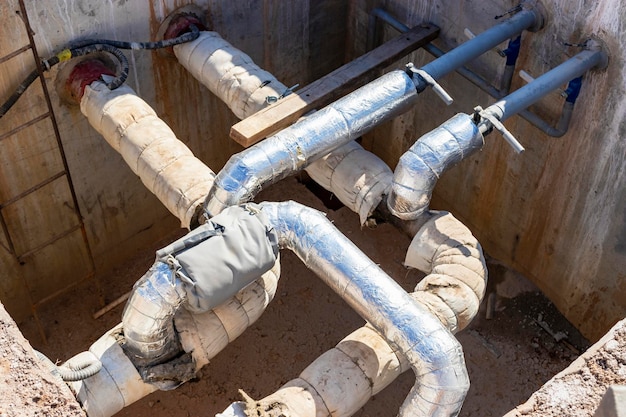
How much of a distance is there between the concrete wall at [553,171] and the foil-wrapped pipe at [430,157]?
1.84 metres

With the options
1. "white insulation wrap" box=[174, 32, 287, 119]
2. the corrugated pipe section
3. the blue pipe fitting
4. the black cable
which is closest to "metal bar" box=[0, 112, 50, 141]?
the black cable

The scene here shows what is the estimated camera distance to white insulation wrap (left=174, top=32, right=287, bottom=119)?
919 cm

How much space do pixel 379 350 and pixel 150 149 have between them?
3394mm

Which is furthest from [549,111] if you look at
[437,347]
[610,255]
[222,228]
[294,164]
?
[222,228]

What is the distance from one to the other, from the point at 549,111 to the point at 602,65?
1.01m

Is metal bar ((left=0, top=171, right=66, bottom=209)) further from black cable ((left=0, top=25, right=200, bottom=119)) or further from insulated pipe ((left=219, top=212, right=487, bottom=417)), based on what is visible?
insulated pipe ((left=219, top=212, right=487, bottom=417))

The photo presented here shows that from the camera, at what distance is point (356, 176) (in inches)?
343

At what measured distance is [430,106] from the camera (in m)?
11.2

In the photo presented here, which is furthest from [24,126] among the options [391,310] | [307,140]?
[391,310]

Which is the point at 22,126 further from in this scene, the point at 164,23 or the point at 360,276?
the point at 360,276

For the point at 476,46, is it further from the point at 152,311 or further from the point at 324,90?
the point at 152,311

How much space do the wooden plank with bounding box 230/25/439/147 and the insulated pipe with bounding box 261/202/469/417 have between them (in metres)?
1.54

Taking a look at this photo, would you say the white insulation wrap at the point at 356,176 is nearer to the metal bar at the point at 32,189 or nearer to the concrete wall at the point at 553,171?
the concrete wall at the point at 553,171

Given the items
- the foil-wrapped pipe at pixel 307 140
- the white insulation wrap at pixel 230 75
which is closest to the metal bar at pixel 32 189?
the white insulation wrap at pixel 230 75
